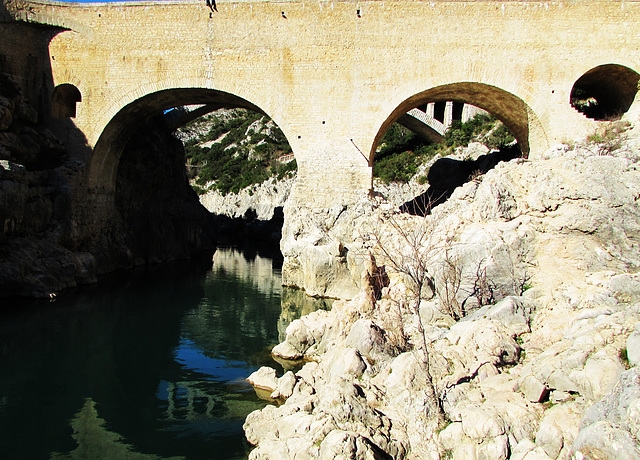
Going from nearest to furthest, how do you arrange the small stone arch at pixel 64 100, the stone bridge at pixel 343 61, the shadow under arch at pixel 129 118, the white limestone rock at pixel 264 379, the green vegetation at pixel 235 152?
the white limestone rock at pixel 264 379
the stone bridge at pixel 343 61
the shadow under arch at pixel 129 118
the small stone arch at pixel 64 100
the green vegetation at pixel 235 152

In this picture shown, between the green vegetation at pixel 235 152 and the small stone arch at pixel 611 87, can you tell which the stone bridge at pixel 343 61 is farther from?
the green vegetation at pixel 235 152

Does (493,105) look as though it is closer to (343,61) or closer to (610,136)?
(610,136)

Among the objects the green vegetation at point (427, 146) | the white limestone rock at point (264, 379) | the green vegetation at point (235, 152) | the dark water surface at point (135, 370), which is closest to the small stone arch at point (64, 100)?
the dark water surface at point (135, 370)

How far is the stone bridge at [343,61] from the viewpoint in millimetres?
12016

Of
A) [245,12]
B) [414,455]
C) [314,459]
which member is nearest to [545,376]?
[414,455]

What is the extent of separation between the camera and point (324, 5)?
41.0 feet

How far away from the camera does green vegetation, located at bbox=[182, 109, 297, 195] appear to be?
39.7 m

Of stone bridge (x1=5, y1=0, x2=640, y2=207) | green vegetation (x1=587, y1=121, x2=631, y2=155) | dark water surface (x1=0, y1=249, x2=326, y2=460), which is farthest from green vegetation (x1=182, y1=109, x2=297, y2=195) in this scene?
green vegetation (x1=587, y1=121, x2=631, y2=155)

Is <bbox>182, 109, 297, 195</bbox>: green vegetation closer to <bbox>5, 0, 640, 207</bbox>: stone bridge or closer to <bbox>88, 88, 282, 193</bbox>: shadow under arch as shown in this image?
<bbox>88, 88, 282, 193</bbox>: shadow under arch

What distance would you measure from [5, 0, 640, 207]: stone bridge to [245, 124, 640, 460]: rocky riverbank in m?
3.70

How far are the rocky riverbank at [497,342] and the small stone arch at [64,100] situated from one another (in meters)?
11.2

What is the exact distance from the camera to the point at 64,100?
47.2 ft

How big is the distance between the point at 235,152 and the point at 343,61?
3456cm

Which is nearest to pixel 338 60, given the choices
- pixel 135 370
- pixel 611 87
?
→ pixel 611 87
